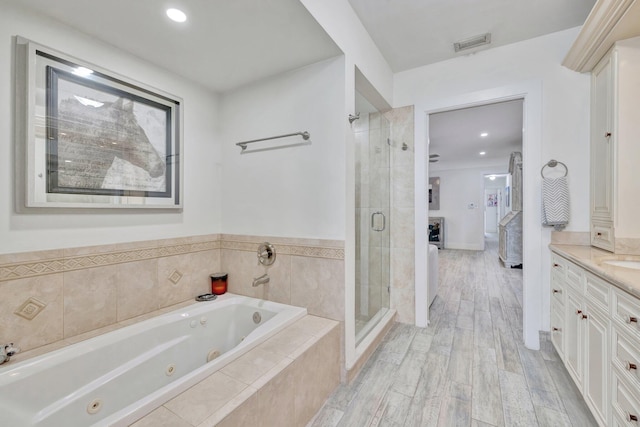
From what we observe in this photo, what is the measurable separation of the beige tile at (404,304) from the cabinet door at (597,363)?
1330 mm

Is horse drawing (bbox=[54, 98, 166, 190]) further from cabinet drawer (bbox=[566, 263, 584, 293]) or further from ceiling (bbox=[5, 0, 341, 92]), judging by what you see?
cabinet drawer (bbox=[566, 263, 584, 293])

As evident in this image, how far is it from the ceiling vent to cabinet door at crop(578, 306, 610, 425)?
6.82ft

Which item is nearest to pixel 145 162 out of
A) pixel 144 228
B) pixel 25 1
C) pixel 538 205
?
pixel 144 228

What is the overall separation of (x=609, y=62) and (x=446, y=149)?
163 inches

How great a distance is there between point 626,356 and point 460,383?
94cm

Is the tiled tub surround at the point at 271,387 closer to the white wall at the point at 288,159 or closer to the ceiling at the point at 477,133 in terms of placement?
the white wall at the point at 288,159

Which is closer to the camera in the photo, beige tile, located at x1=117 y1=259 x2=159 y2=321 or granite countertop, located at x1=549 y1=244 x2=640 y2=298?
granite countertop, located at x1=549 y1=244 x2=640 y2=298

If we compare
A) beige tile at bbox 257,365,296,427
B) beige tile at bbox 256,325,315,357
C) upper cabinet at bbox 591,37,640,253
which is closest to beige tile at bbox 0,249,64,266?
beige tile at bbox 256,325,315,357

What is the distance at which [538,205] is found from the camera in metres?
2.20

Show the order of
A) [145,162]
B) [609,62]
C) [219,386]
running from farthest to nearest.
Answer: [145,162], [609,62], [219,386]

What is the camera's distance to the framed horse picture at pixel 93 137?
138 cm

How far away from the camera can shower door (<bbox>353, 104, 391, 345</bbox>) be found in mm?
2197

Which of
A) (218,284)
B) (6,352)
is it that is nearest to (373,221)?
(218,284)

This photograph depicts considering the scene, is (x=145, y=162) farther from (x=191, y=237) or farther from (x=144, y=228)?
(x=191, y=237)
